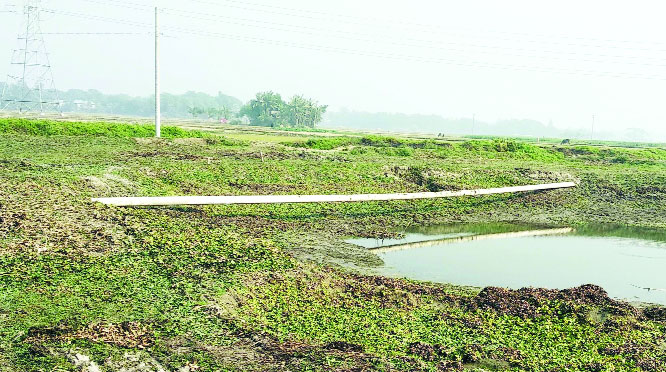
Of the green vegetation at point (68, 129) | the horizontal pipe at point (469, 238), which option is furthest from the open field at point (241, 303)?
the green vegetation at point (68, 129)

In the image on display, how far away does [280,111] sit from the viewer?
11931cm

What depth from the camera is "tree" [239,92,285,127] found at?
118062 mm

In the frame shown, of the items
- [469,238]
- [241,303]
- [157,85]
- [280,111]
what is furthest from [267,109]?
[241,303]

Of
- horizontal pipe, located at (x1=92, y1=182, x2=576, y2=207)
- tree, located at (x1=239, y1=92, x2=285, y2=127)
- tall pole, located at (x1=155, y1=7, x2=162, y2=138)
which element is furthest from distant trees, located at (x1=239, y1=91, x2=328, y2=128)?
horizontal pipe, located at (x1=92, y1=182, x2=576, y2=207)

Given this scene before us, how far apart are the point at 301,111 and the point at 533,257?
106 metres

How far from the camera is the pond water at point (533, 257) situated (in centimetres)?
1223

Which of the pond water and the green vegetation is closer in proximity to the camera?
the pond water

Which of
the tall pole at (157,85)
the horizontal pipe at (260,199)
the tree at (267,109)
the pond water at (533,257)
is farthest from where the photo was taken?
the tree at (267,109)

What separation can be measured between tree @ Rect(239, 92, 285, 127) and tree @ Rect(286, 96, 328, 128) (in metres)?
2.10

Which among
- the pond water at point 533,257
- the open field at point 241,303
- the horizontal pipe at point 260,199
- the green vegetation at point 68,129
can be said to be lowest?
the pond water at point 533,257

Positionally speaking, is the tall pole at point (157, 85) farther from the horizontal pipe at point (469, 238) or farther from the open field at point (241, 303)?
the horizontal pipe at point (469, 238)

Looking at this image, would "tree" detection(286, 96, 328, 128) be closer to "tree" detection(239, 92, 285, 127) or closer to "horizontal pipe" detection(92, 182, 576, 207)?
"tree" detection(239, 92, 285, 127)

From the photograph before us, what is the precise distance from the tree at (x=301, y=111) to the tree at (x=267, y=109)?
210cm

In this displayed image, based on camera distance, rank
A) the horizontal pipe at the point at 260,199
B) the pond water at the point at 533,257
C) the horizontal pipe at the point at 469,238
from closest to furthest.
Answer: the pond water at the point at 533,257
the horizontal pipe at the point at 260,199
the horizontal pipe at the point at 469,238
